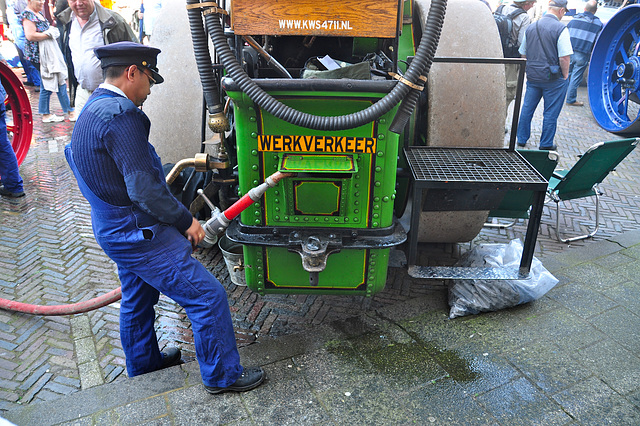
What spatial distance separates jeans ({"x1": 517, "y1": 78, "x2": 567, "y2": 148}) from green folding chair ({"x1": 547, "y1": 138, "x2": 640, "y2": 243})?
2.31 m

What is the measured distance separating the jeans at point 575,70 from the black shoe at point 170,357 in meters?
8.67

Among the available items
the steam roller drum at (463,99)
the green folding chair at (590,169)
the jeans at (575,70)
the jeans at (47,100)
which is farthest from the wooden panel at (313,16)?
the jeans at (575,70)

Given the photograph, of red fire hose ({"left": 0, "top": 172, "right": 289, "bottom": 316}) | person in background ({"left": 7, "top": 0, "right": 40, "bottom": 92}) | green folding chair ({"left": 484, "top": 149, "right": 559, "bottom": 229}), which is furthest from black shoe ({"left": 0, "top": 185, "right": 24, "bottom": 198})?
person in background ({"left": 7, "top": 0, "right": 40, "bottom": 92})

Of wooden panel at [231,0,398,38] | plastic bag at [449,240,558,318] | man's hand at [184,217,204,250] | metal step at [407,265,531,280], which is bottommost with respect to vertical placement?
plastic bag at [449,240,558,318]

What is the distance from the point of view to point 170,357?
9.68 feet

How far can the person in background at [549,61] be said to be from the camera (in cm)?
632

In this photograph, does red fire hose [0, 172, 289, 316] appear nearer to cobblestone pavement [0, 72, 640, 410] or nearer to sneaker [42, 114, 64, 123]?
cobblestone pavement [0, 72, 640, 410]

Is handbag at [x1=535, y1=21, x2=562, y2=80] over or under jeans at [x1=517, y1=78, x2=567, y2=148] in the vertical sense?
over

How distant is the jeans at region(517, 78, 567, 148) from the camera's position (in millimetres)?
6551

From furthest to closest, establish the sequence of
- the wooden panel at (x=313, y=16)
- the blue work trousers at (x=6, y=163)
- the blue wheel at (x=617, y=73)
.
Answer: the blue wheel at (x=617, y=73), the blue work trousers at (x=6, y=163), the wooden panel at (x=313, y=16)

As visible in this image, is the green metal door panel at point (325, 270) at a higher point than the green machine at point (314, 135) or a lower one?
lower

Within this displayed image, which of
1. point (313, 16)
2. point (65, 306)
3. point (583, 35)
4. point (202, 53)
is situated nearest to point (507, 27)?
point (583, 35)

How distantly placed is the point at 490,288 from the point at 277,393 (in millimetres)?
1619

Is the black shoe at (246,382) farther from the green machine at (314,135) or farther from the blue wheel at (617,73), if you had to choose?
the blue wheel at (617,73)
